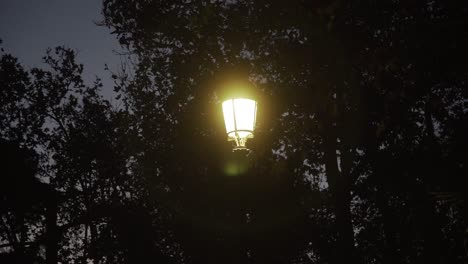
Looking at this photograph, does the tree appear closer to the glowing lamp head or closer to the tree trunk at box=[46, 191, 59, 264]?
the glowing lamp head

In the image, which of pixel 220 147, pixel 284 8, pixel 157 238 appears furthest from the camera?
pixel 157 238

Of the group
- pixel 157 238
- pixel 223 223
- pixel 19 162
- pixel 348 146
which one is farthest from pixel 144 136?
pixel 348 146

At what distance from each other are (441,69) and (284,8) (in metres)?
3.93

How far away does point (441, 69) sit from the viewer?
620cm

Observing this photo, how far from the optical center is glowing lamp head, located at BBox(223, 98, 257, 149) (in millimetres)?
5309

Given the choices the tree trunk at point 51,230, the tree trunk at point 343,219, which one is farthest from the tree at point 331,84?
the tree trunk at point 51,230

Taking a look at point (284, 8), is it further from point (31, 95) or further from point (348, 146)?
point (31, 95)

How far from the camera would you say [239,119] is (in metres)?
5.31

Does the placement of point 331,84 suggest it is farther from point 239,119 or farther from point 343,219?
point 343,219

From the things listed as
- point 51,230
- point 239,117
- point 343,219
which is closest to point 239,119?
point 239,117

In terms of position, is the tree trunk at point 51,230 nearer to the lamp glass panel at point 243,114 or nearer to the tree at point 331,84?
the tree at point 331,84

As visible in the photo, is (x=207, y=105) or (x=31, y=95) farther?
(x=31, y=95)

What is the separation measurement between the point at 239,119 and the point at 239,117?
3cm

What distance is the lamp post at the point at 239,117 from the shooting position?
5.31 meters
